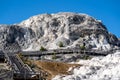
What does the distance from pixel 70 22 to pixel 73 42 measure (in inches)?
730

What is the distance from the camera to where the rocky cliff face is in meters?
125

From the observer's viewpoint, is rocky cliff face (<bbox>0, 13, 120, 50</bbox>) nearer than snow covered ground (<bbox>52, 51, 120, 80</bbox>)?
No

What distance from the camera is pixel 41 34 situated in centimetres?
14150

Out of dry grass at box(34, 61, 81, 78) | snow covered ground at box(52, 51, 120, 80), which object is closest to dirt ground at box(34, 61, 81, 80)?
dry grass at box(34, 61, 81, 78)

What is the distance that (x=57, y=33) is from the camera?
13662 cm

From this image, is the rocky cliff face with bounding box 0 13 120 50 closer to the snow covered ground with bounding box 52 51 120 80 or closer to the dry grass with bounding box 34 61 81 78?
the dry grass with bounding box 34 61 81 78

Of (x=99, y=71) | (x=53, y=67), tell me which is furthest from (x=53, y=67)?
(x=99, y=71)

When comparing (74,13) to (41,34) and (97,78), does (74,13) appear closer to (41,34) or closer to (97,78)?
(41,34)

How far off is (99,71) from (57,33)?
68406mm

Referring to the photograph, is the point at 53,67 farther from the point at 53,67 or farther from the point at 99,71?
the point at 99,71

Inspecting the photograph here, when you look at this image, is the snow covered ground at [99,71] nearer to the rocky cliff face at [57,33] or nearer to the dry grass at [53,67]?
the dry grass at [53,67]

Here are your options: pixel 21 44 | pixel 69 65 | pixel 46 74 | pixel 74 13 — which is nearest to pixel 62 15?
pixel 74 13

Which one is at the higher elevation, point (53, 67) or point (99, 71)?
point (53, 67)

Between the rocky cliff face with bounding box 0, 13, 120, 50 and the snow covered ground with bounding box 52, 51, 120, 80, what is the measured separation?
135ft
